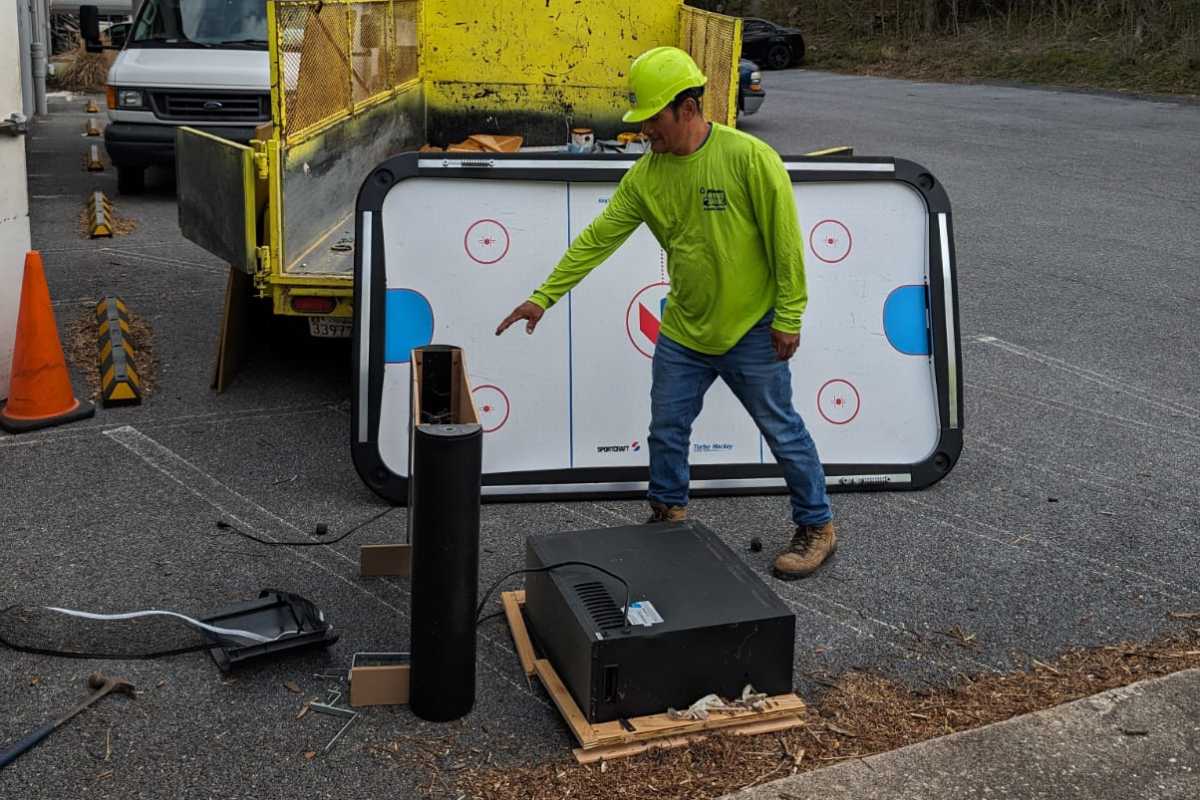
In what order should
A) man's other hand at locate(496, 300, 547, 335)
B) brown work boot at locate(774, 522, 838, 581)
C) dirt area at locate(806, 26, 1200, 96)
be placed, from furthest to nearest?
dirt area at locate(806, 26, 1200, 96), brown work boot at locate(774, 522, 838, 581), man's other hand at locate(496, 300, 547, 335)

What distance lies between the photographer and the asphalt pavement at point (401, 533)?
4.07 meters

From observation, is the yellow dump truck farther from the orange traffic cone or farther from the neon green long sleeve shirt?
the neon green long sleeve shirt

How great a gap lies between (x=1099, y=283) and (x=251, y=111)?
803 cm

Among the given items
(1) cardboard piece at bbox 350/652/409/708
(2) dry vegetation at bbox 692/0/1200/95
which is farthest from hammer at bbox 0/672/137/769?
(2) dry vegetation at bbox 692/0/1200/95

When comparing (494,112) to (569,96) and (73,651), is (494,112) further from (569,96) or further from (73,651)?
(73,651)

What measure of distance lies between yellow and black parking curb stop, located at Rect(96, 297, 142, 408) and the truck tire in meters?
5.80

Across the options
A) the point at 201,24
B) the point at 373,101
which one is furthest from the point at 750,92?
the point at 373,101

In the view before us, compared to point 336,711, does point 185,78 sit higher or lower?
higher

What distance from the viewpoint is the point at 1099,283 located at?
10461mm

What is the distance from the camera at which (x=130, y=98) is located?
1318cm

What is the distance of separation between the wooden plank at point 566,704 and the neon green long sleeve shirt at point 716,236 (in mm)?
1436

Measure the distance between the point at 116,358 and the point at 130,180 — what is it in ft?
23.4

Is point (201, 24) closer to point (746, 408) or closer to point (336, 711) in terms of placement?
point (746, 408)

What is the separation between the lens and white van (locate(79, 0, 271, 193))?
12922mm
